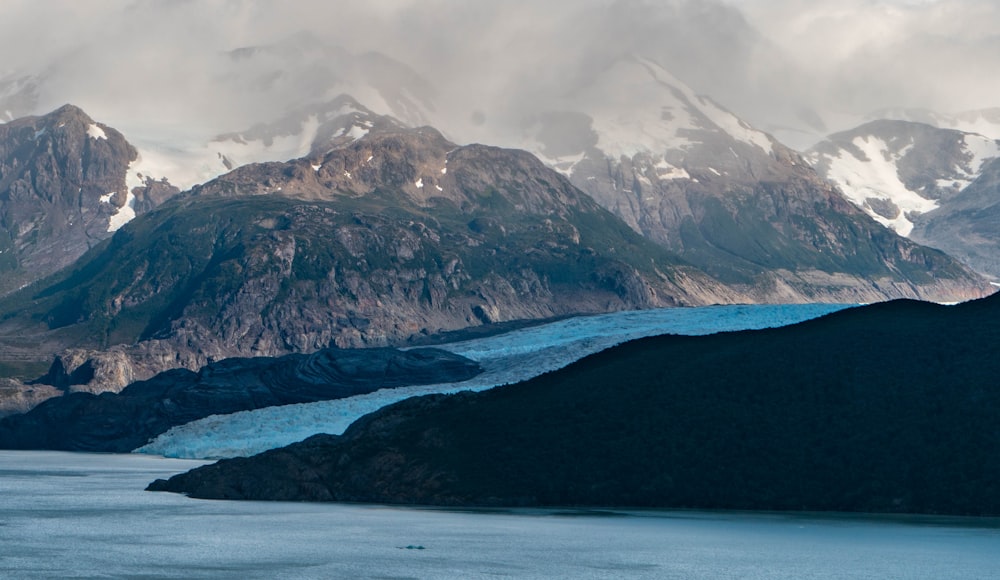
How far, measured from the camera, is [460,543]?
350 feet

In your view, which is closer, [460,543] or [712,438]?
[460,543]

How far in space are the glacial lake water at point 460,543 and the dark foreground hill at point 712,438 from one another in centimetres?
→ 614

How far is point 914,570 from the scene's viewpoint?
317ft

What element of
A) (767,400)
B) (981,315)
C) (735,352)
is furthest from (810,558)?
(981,315)

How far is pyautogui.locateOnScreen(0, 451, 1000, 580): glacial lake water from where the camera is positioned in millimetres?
94188

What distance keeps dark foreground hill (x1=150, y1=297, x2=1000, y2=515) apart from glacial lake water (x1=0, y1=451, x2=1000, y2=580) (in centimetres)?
614

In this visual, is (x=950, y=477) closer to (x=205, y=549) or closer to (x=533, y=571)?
(x=533, y=571)

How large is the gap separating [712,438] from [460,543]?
42.2 metres

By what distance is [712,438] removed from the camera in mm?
142500

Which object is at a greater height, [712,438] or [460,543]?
[712,438]

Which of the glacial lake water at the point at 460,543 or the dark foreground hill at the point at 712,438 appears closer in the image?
the glacial lake water at the point at 460,543

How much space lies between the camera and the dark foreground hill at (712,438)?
135125 mm

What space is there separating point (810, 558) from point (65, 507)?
6457 cm

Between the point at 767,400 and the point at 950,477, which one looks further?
the point at 767,400
